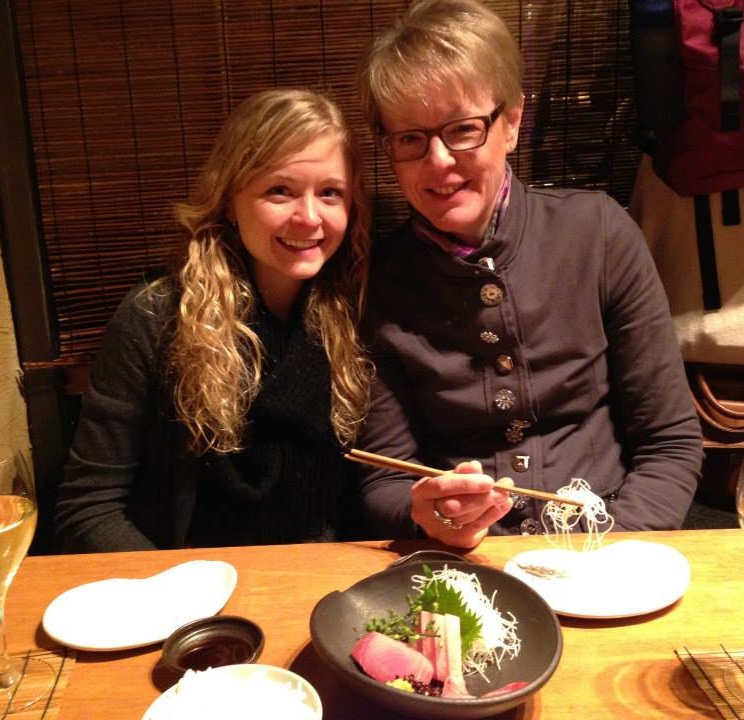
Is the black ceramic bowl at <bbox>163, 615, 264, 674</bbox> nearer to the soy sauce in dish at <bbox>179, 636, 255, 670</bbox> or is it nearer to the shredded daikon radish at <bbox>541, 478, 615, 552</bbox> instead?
the soy sauce in dish at <bbox>179, 636, 255, 670</bbox>

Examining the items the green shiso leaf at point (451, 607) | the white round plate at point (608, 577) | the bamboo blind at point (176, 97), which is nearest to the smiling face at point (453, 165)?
the bamboo blind at point (176, 97)

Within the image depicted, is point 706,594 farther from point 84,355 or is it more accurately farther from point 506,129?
point 84,355

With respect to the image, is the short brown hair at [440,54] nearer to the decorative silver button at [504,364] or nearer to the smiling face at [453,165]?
the smiling face at [453,165]

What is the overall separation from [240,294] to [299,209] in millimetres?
252

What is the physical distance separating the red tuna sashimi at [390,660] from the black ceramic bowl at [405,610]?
0.02 metres

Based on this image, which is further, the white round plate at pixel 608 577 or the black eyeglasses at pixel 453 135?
the black eyeglasses at pixel 453 135

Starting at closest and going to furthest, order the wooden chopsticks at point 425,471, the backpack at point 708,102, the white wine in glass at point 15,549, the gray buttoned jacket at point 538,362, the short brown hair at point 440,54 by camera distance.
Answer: the white wine in glass at point 15,549, the wooden chopsticks at point 425,471, the short brown hair at point 440,54, the gray buttoned jacket at point 538,362, the backpack at point 708,102

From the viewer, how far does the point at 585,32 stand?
7.03 feet

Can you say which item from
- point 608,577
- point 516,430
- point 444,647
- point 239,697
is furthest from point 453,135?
point 239,697

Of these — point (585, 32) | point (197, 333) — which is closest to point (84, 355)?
point (197, 333)

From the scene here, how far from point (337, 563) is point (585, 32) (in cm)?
168

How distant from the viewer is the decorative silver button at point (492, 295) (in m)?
1.66

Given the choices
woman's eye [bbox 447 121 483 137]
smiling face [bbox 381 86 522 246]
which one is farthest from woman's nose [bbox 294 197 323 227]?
woman's eye [bbox 447 121 483 137]

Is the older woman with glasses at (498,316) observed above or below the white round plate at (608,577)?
above
